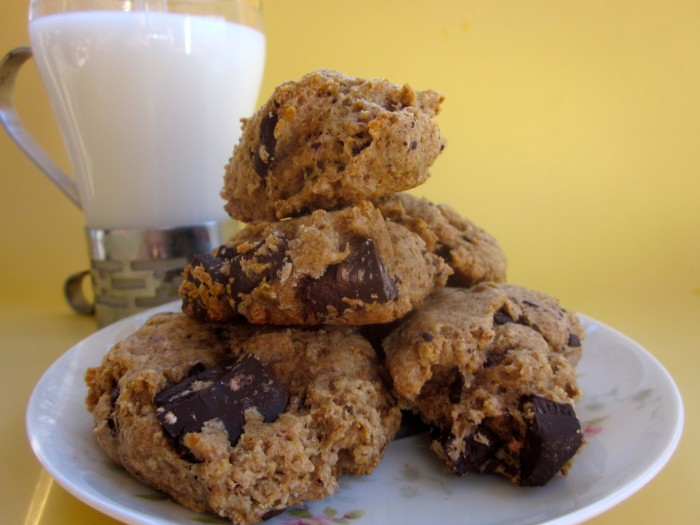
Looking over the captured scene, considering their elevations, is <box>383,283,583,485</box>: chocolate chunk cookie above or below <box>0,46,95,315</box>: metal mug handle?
below

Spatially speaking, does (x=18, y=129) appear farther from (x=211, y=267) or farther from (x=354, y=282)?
(x=354, y=282)

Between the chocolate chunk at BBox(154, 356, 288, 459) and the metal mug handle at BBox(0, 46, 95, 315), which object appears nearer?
the chocolate chunk at BBox(154, 356, 288, 459)

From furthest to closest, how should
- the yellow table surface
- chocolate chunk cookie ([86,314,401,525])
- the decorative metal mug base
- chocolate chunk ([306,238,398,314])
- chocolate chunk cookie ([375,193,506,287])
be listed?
the yellow table surface, the decorative metal mug base, chocolate chunk cookie ([375,193,506,287]), chocolate chunk ([306,238,398,314]), chocolate chunk cookie ([86,314,401,525])

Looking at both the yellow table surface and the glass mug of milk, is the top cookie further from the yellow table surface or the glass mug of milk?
the yellow table surface

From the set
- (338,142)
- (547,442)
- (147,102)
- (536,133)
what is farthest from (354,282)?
(536,133)

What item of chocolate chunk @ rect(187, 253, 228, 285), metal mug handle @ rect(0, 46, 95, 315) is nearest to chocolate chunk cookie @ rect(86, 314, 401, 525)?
chocolate chunk @ rect(187, 253, 228, 285)
